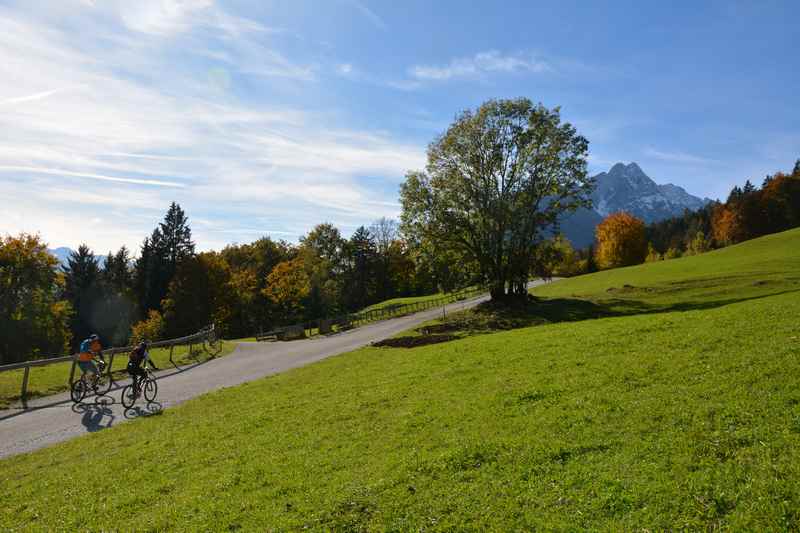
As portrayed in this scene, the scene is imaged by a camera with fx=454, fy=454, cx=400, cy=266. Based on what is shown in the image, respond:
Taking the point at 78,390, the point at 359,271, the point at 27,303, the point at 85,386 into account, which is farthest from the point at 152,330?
the point at 78,390

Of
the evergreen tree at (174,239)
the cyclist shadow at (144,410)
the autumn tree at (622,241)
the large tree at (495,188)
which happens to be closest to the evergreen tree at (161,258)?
the evergreen tree at (174,239)

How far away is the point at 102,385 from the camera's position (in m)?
22.6

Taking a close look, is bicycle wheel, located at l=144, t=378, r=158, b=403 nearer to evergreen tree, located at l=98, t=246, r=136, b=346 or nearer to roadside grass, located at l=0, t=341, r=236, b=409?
roadside grass, located at l=0, t=341, r=236, b=409

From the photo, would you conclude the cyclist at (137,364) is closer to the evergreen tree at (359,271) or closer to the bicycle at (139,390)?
the bicycle at (139,390)

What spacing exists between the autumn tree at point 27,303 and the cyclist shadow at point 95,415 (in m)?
46.6

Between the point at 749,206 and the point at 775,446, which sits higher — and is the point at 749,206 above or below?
above

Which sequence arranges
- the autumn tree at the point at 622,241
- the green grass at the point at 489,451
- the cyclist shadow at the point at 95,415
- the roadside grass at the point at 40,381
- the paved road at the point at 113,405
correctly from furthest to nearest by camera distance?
the autumn tree at the point at 622,241, the roadside grass at the point at 40,381, the cyclist shadow at the point at 95,415, the paved road at the point at 113,405, the green grass at the point at 489,451

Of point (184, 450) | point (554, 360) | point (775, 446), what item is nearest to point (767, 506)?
point (775, 446)

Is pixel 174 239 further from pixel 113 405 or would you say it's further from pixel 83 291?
pixel 113 405

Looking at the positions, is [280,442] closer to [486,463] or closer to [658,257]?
[486,463]

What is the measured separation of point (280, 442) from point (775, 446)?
9.94 metres

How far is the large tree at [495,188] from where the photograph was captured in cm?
4184

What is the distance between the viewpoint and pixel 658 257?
112 meters

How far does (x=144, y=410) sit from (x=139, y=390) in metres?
1.18
